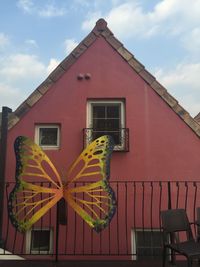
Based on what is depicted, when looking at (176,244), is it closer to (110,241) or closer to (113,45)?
(110,241)

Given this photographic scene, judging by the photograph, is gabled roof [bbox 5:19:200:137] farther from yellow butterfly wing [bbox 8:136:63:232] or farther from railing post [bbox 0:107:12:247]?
yellow butterfly wing [bbox 8:136:63:232]

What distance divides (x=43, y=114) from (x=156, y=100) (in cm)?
206

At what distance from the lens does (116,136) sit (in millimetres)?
5777

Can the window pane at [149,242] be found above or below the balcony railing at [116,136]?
below

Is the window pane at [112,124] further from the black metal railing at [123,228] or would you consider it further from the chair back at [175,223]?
the chair back at [175,223]

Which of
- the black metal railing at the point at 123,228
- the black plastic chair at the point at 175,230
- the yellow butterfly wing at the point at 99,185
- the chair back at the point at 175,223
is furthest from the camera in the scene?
the black metal railing at the point at 123,228

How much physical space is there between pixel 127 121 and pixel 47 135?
4.87ft

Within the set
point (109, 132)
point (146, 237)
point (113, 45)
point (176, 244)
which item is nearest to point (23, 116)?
point (109, 132)

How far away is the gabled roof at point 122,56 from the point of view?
5742mm

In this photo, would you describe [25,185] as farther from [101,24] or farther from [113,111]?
[101,24]

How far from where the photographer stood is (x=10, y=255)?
4879mm

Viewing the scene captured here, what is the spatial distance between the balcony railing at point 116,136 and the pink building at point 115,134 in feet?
0.06

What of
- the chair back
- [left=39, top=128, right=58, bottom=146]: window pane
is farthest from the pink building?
the chair back

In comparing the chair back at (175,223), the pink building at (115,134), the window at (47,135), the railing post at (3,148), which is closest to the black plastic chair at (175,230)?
→ the chair back at (175,223)
